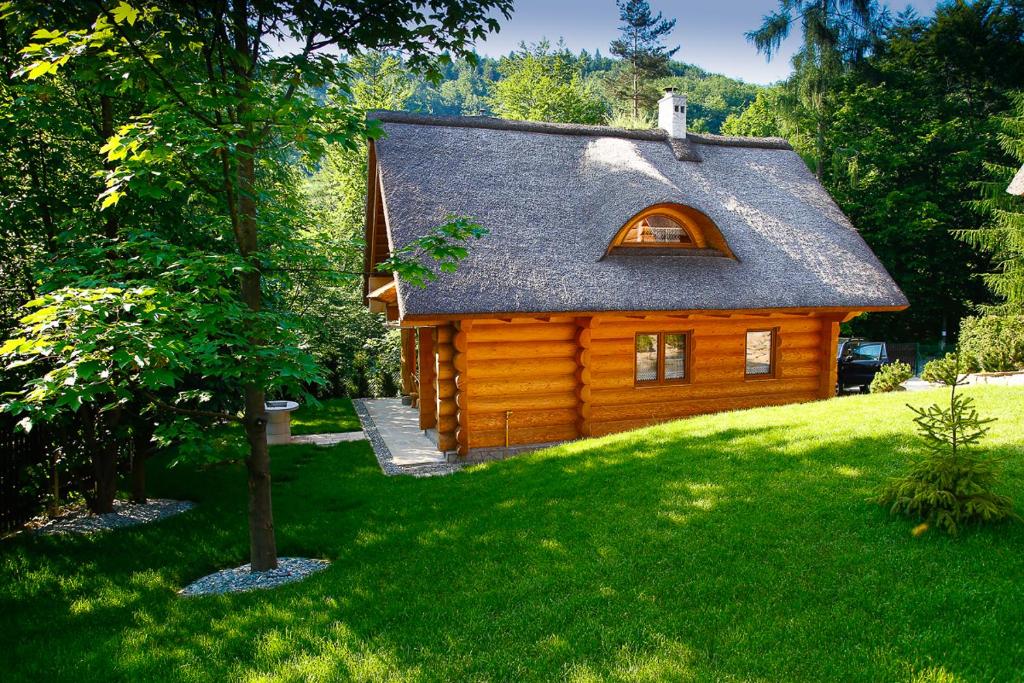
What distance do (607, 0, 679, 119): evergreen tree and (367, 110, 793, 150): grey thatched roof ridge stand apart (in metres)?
23.8

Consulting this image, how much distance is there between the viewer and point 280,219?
23.9 ft

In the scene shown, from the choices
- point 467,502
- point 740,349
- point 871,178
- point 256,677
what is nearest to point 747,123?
point 871,178

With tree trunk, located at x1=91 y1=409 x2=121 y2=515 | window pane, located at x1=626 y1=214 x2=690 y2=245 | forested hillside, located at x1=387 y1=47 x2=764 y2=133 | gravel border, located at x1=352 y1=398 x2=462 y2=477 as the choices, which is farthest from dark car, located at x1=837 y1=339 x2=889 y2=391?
forested hillside, located at x1=387 y1=47 x2=764 y2=133

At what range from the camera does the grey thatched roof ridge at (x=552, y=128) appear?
13.6 metres

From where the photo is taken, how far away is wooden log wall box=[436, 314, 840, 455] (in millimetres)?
11242

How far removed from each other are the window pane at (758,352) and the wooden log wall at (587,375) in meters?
0.26

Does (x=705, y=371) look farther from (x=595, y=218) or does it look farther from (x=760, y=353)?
(x=595, y=218)

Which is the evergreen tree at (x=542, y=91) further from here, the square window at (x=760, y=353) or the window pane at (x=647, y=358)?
the window pane at (x=647, y=358)

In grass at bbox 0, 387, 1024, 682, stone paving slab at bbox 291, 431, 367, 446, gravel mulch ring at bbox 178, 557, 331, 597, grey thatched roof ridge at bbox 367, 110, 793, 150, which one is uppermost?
grey thatched roof ridge at bbox 367, 110, 793, 150

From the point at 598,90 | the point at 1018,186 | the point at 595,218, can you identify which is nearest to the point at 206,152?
the point at 595,218

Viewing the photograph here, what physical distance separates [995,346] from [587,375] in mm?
11751

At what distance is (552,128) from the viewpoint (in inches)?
578

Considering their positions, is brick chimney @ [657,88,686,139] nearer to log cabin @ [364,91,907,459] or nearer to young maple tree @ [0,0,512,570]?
log cabin @ [364,91,907,459]

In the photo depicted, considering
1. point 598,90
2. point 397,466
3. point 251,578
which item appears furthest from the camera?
point 598,90
